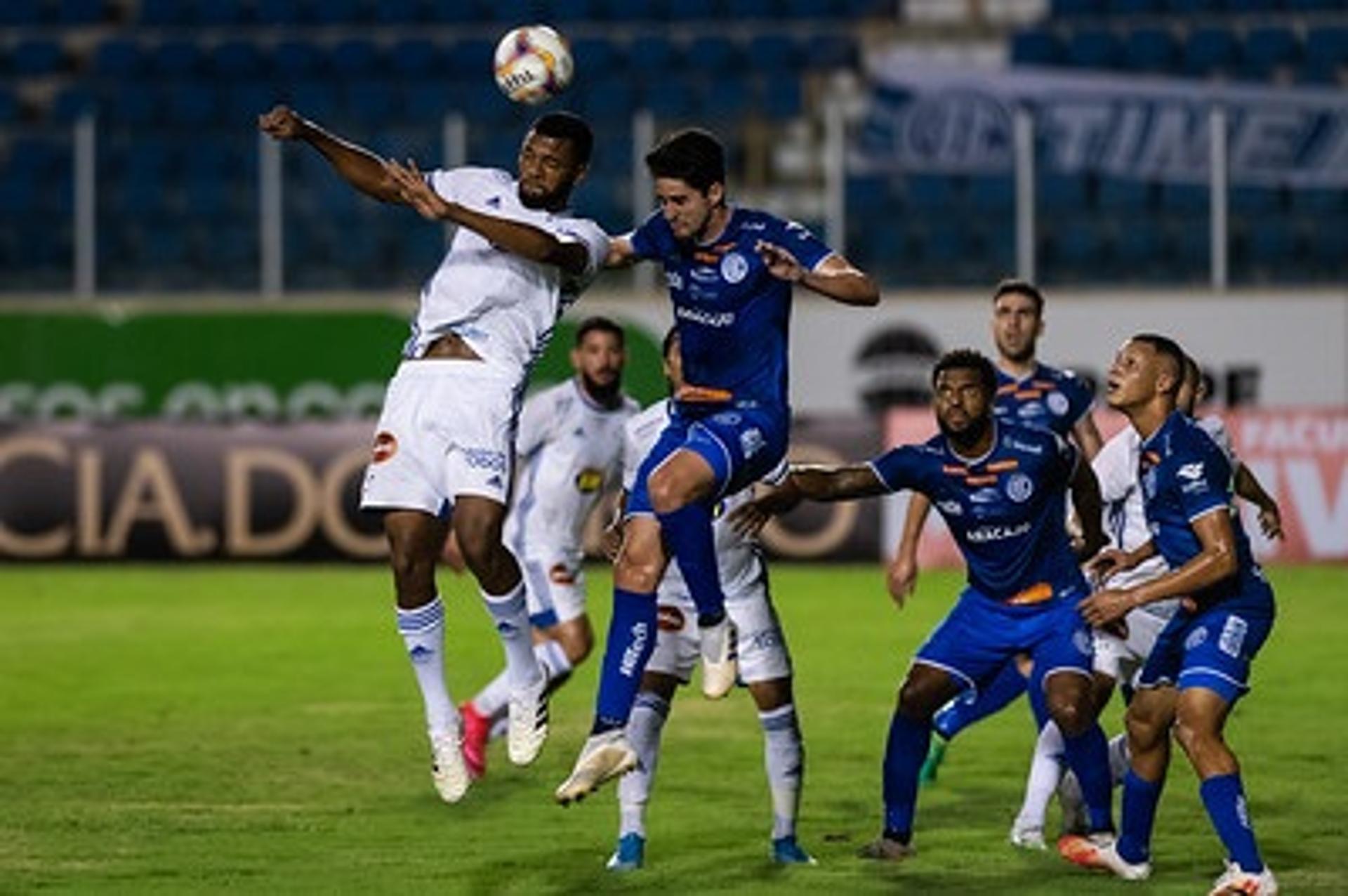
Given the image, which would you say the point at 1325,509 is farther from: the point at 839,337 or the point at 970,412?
the point at 970,412

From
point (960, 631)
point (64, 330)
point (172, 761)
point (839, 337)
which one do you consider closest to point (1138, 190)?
point (839, 337)

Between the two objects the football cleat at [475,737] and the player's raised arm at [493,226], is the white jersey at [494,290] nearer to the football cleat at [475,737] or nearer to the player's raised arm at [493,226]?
the player's raised arm at [493,226]

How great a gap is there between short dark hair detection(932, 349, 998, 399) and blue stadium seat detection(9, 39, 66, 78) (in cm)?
2009

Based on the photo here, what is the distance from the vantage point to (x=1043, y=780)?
1147 cm

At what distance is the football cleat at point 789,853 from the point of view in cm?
1098

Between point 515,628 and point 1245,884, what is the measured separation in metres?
2.95

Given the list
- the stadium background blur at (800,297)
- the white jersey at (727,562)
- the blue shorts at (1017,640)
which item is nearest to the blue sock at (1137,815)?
the blue shorts at (1017,640)

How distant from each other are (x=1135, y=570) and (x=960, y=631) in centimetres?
169

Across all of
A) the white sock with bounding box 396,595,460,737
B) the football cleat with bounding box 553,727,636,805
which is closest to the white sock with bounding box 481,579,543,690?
the white sock with bounding box 396,595,460,737

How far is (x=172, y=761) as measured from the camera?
1407cm

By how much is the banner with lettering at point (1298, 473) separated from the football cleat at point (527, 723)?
13.0 m

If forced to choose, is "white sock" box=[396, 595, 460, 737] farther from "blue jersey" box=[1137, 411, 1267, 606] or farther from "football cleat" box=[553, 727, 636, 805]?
"blue jersey" box=[1137, 411, 1267, 606]

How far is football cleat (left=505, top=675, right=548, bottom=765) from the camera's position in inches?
433

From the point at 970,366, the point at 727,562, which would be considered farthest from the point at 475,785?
the point at 970,366
